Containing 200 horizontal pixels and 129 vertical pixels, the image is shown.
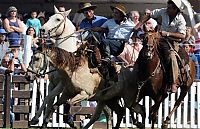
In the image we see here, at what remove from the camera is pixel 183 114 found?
19.7 m

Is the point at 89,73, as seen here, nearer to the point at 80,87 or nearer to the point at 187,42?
the point at 80,87

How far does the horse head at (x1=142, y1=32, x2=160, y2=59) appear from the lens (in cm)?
1555

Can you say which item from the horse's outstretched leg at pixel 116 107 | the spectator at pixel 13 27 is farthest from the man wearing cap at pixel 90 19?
the spectator at pixel 13 27

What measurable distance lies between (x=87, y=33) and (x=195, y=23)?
11.5 feet

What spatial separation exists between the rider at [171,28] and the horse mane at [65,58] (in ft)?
4.64

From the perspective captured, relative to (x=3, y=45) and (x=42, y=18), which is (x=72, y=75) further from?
(x=42, y=18)

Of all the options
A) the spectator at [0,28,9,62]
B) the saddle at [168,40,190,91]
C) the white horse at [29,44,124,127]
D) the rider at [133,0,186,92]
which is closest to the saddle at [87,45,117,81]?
the white horse at [29,44,124,127]

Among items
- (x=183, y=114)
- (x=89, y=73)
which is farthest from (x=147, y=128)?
(x=89, y=73)

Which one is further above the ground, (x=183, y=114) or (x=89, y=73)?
(x=89, y=73)

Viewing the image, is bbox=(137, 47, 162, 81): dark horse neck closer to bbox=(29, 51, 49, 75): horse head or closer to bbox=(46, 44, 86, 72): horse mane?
bbox=(46, 44, 86, 72): horse mane

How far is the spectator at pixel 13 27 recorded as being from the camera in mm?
19711

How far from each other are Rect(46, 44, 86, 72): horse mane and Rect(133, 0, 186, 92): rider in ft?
4.64

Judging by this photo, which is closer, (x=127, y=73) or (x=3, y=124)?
(x=127, y=73)

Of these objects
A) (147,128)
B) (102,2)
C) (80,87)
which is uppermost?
(102,2)
